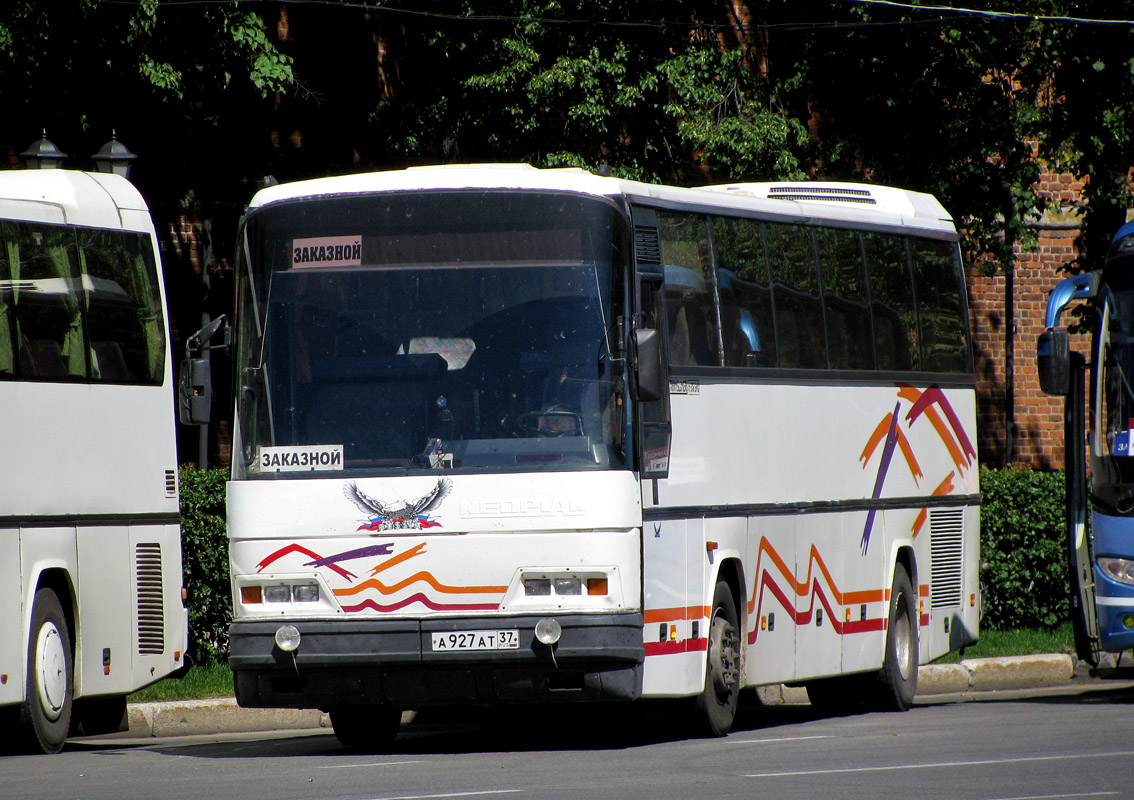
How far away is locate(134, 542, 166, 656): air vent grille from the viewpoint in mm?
13234

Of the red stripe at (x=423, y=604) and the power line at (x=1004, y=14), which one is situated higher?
the power line at (x=1004, y=14)

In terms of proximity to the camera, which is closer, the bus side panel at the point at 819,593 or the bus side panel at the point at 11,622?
the bus side panel at the point at 11,622

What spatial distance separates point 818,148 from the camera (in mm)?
21250

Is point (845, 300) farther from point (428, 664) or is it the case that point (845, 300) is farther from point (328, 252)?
point (428, 664)

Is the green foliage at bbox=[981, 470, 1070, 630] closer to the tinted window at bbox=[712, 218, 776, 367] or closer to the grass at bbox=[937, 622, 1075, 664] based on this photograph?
the grass at bbox=[937, 622, 1075, 664]

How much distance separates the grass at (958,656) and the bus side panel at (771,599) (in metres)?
4.06

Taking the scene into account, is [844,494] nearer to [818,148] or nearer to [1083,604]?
[1083,604]

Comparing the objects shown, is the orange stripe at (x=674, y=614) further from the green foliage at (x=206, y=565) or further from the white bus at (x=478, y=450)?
the green foliage at (x=206, y=565)

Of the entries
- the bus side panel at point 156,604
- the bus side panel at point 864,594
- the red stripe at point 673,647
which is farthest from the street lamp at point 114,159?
the red stripe at point 673,647

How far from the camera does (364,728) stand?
1177cm

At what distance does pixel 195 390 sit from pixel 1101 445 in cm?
649

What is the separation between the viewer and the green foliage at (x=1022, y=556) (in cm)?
1864

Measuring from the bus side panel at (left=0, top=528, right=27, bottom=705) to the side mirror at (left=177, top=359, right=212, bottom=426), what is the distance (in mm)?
1436

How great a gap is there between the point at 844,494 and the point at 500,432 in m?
3.94
